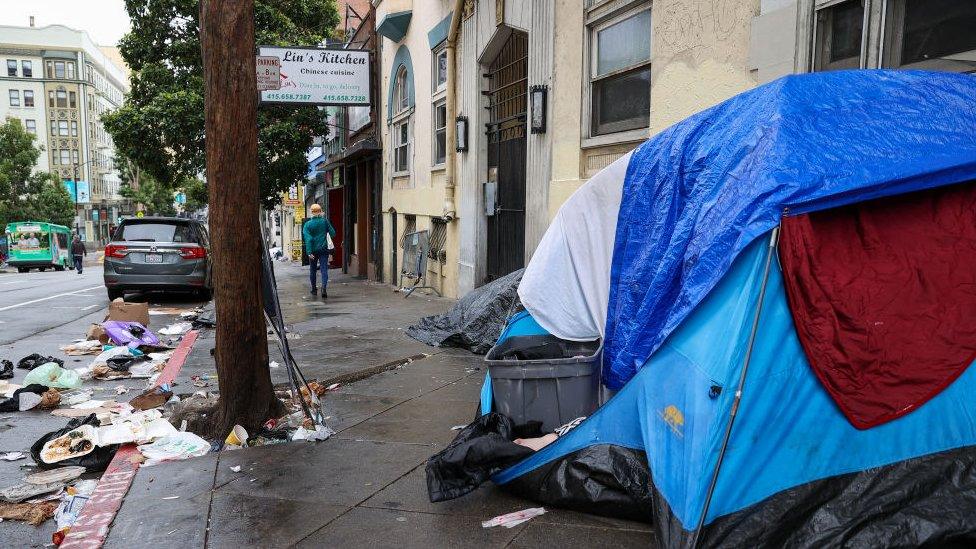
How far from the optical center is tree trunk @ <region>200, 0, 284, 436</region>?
5000 mm

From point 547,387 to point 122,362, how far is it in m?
6.10

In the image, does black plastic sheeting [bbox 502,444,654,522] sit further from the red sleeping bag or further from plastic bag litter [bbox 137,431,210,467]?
plastic bag litter [bbox 137,431,210,467]

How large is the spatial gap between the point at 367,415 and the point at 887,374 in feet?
12.6

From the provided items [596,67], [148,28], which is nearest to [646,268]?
[596,67]

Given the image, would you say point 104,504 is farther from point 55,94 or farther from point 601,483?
point 55,94

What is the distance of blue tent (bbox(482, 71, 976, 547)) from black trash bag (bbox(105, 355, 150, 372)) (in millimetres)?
6645

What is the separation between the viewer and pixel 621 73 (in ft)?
25.6

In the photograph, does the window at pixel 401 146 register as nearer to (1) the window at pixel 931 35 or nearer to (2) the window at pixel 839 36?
(2) the window at pixel 839 36

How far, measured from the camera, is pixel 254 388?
5.38 meters

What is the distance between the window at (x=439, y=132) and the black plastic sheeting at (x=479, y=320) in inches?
242

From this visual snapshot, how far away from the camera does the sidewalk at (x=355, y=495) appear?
349 centimetres

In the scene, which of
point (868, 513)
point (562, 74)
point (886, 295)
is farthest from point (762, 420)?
point (562, 74)

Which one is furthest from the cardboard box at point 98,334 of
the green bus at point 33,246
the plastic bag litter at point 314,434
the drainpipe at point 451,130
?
the green bus at point 33,246

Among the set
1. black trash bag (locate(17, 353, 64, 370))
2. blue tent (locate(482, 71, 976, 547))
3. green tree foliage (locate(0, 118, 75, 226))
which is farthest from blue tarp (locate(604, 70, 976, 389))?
green tree foliage (locate(0, 118, 75, 226))
